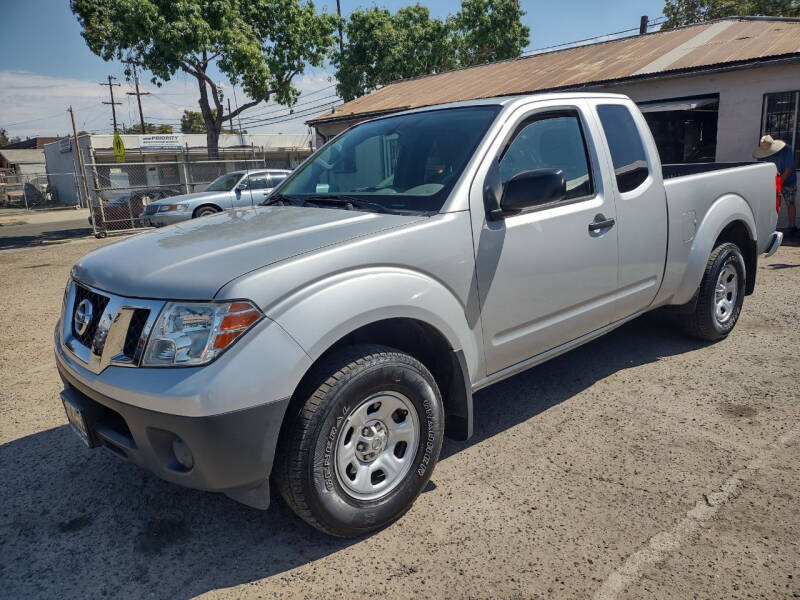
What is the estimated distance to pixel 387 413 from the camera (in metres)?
2.58

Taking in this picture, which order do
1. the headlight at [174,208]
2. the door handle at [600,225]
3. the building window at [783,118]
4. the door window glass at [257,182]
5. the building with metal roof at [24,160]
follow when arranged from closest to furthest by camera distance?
the door handle at [600,225], the building window at [783,118], the headlight at [174,208], the door window glass at [257,182], the building with metal roof at [24,160]

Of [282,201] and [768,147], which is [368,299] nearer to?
[282,201]

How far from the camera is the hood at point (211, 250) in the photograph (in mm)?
2250

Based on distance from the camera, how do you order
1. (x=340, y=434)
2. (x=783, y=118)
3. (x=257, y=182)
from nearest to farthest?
1. (x=340, y=434)
2. (x=783, y=118)
3. (x=257, y=182)

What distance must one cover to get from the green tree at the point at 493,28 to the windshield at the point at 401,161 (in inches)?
1311

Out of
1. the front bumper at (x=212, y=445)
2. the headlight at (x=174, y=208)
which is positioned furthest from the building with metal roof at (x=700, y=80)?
the front bumper at (x=212, y=445)

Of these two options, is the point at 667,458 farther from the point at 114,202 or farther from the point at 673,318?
the point at 114,202

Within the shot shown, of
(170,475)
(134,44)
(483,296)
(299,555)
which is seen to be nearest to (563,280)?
(483,296)

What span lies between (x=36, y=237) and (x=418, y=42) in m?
22.2

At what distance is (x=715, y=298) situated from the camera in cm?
469

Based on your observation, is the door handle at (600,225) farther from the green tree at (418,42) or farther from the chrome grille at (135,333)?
the green tree at (418,42)

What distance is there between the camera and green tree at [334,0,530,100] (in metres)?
31.4

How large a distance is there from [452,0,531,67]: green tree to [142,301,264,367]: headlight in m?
35.2

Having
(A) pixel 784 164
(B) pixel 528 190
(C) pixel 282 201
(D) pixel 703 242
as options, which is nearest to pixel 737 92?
(A) pixel 784 164
